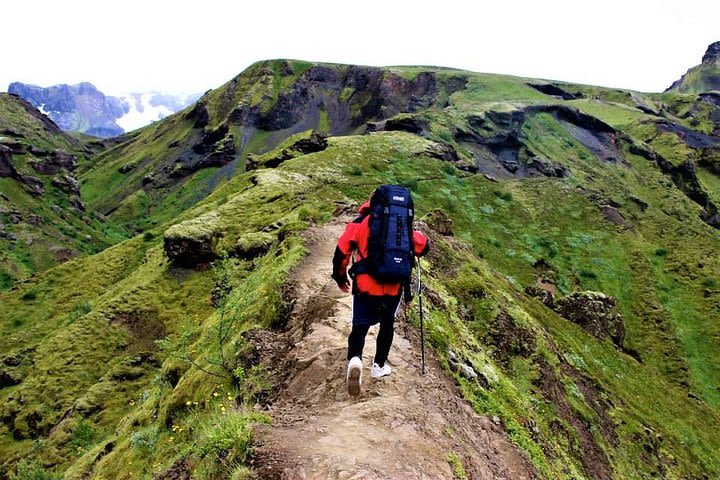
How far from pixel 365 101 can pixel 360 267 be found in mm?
190955

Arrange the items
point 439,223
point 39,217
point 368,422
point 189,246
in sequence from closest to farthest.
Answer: point 368,422 < point 439,223 < point 189,246 < point 39,217

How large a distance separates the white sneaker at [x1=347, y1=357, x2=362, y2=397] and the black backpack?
1.64 metres

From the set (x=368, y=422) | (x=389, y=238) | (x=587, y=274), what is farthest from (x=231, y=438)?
(x=587, y=274)

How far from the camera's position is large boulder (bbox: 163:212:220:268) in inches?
1315

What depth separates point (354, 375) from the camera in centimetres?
877

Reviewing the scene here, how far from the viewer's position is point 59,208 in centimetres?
13750

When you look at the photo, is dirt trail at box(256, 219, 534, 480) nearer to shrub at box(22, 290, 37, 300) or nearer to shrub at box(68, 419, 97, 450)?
shrub at box(68, 419, 97, 450)

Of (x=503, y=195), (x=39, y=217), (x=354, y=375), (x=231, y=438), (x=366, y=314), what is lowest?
(x=39, y=217)

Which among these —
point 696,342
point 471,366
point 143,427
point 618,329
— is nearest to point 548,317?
point 618,329

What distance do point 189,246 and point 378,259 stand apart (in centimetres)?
2827

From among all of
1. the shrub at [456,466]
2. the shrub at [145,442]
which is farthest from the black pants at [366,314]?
the shrub at [145,442]

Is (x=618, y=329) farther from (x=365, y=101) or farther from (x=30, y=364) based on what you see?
(x=365, y=101)

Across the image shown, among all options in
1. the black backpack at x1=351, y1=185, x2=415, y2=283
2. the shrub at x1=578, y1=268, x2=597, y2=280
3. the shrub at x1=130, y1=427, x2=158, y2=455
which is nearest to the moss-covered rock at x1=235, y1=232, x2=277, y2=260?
the shrub at x1=130, y1=427, x2=158, y2=455

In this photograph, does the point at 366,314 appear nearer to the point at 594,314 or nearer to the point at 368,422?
the point at 368,422
